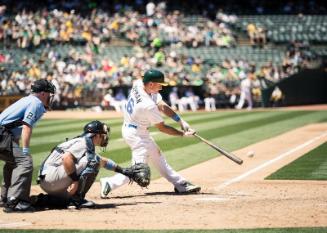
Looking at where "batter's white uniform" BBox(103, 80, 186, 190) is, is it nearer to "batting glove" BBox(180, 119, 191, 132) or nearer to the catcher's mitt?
the catcher's mitt

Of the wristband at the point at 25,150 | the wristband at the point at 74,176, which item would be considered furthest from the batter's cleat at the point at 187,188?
→ the wristband at the point at 25,150

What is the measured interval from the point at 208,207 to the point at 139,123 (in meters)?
1.70

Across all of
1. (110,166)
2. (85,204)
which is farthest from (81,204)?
(110,166)

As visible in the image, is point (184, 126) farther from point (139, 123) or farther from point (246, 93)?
point (246, 93)

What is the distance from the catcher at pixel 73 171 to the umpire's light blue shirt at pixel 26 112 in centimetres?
51

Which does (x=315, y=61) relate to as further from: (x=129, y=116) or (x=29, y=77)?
A: (x=129, y=116)

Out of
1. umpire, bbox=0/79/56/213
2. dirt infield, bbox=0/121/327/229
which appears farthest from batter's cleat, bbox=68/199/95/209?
umpire, bbox=0/79/56/213

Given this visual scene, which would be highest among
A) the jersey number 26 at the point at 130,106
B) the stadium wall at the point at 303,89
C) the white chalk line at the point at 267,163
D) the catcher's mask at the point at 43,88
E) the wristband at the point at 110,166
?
the catcher's mask at the point at 43,88

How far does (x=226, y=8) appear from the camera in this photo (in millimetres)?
40438

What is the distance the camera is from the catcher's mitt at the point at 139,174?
8898mm

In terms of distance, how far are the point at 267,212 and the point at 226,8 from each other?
110 feet

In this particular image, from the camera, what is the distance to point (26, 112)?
8258 millimetres

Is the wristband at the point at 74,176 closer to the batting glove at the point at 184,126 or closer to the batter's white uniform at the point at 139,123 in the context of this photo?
Result: the batter's white uniform at the point at 139,123

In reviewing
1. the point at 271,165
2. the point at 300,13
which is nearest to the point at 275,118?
the point at 271,165
